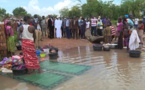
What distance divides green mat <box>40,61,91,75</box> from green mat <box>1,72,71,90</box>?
20.5 inches

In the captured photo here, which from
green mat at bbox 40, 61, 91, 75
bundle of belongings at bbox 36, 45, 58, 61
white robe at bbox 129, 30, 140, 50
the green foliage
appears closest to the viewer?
green mat at bbox 40, 61, 91, 75

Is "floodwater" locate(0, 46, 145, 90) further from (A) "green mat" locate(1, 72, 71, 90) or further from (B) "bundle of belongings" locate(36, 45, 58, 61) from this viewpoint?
(B) "bundle of belongings" locate(36, 45, 58, 61)

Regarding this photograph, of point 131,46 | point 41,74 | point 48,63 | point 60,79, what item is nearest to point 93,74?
point 60,79

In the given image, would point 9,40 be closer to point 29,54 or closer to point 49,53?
point 49,53

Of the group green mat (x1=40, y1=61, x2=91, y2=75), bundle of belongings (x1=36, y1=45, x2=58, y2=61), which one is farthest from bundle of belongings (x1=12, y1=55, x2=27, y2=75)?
bundle of belongings (x1=36, y1=45, x2=58, y2=61)

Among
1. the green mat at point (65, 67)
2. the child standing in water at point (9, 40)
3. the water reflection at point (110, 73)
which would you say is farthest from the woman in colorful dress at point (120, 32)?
the child standing in water at point (9, 40)

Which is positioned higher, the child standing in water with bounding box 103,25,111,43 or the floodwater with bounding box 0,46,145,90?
the child standing in water with bounding box 103,25,111,43

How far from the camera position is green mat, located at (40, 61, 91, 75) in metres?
7.98

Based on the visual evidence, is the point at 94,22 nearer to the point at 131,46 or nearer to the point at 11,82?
the point at 131,46

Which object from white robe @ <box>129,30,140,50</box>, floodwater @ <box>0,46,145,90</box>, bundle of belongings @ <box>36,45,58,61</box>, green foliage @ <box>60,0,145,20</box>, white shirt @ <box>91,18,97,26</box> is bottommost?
floodwater @ <box>0,46,145,90</box>

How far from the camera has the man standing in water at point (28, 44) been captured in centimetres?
766

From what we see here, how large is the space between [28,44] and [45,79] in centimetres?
128

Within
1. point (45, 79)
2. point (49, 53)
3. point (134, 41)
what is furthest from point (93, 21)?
point (45, 79)

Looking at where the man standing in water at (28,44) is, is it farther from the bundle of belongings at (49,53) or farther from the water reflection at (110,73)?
the bundle of belongings at (49,53)
